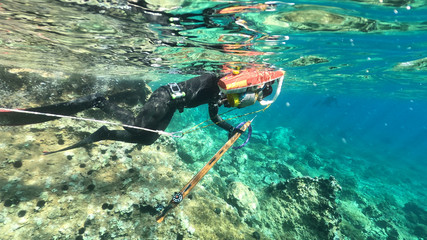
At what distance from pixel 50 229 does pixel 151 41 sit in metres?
7.91

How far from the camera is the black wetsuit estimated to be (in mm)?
4223

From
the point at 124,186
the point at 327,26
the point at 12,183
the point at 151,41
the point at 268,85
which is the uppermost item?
the point at 327,26

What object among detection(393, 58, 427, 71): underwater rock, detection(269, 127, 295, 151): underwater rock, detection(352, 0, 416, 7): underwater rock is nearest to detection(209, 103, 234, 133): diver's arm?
detection(352, 0, 416, 7): underwater rock

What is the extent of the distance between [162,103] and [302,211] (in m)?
7.33

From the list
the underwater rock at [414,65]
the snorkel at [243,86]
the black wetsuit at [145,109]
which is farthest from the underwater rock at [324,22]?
the underwater rock at [414,65]

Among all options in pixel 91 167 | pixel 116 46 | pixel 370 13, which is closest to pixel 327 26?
pixel 370 13

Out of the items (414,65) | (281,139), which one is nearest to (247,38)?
(414,65)

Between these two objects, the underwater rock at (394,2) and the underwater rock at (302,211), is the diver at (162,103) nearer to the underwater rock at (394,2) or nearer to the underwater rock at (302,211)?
the underwater rock at (394,2)

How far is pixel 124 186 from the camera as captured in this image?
240 inches

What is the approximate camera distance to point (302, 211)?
768 centimetres

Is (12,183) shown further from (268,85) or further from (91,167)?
(268,85)

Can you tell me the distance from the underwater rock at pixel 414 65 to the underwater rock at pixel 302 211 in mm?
11335

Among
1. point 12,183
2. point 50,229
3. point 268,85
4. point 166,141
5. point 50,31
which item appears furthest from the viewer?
point 166,141

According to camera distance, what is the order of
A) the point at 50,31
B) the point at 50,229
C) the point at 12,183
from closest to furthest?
the point at 50,229 < the point at 12,183 < the point at 50,31
